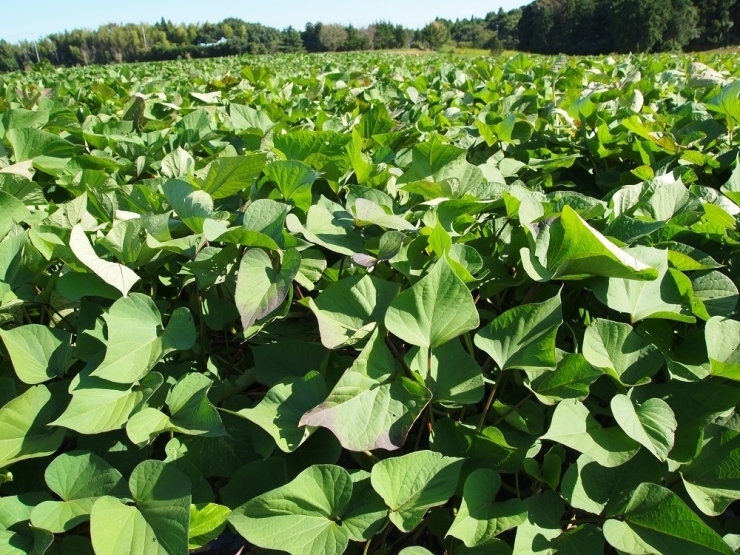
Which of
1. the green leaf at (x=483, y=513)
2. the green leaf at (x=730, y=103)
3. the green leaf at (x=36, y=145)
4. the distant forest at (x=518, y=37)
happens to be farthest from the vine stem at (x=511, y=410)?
the distant forest at (x=518, y=37)

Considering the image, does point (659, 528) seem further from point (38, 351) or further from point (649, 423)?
point (38, 351)

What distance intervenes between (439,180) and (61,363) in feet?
3.50

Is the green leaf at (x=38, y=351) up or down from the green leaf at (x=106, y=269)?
down

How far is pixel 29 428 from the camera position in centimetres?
104

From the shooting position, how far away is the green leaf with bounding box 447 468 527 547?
0.87 meters

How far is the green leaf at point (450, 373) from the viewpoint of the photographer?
981 mm

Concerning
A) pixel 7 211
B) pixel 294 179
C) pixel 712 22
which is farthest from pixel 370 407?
pixel 712 22

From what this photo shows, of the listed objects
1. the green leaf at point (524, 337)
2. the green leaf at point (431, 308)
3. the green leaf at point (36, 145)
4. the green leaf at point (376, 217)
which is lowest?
the green leaf at point (524, 337)

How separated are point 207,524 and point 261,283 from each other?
1.50ft

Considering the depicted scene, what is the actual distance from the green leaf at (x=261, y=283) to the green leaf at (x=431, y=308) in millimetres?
231

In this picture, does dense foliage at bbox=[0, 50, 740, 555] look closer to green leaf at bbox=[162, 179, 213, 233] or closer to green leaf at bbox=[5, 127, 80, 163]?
green leaf at bbox=[162, 179, 213, 233]

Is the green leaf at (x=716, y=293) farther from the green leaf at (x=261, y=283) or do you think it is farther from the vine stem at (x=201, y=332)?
the vine stem at (x=201, y=332)

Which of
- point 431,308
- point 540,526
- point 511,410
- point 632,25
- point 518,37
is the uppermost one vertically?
point 518,37

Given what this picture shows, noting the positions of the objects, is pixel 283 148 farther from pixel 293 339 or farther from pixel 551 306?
pixel 551 306
